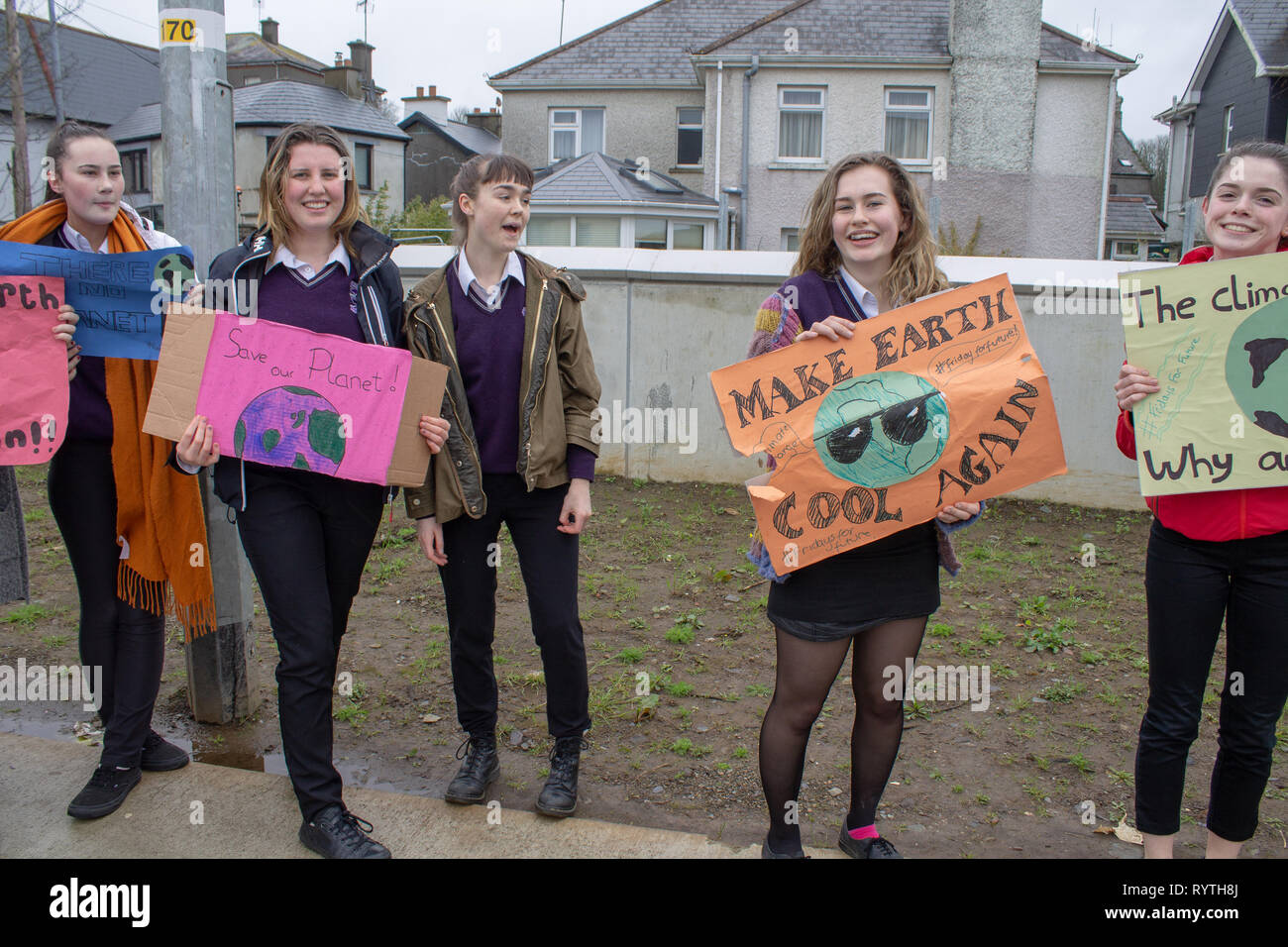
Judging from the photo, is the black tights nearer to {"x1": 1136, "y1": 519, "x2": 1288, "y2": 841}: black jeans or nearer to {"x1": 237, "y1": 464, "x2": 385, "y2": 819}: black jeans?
{"x1": 1136, "y1": 519, "x2": 1288, "y2": 841}: black jeans

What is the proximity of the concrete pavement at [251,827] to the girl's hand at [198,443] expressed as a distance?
48.6 inches

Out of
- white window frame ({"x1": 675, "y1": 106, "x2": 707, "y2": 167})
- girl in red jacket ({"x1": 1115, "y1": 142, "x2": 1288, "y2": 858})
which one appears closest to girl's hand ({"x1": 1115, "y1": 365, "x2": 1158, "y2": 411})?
girl in red jacket ({"x1": 1115, "y1": 142, "x2": 1288, "y2": 858})

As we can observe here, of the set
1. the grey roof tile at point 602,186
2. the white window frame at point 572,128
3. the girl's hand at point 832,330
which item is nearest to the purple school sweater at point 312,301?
the girl's hand at point 832,330

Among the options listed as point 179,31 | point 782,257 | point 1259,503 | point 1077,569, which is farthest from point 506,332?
point 782,257

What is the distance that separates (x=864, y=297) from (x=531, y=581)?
1.38 meters

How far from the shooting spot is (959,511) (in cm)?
265

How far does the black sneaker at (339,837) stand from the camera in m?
2.96

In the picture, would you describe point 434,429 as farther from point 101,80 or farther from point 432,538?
point 101,80

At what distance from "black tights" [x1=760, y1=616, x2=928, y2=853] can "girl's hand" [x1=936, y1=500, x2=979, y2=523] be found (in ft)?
1.02

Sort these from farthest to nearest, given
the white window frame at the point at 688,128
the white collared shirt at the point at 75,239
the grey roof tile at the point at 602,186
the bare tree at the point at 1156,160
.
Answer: the bare tree at the point at 1156,160 < the white window frame at the point at 688,128 < the grey roof tile at the point at 602,186 < the white collared shirt at the point at 75,239

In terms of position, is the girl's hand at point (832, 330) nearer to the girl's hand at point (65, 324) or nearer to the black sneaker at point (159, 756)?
the girl's hand at point (65, 324)

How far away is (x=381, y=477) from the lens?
294 cm

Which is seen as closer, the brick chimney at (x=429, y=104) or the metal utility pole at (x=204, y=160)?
the metal utility pole at (x=204, y=160)

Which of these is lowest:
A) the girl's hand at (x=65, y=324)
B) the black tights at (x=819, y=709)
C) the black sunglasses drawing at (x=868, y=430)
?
the black tights at (x=819, y=709)
